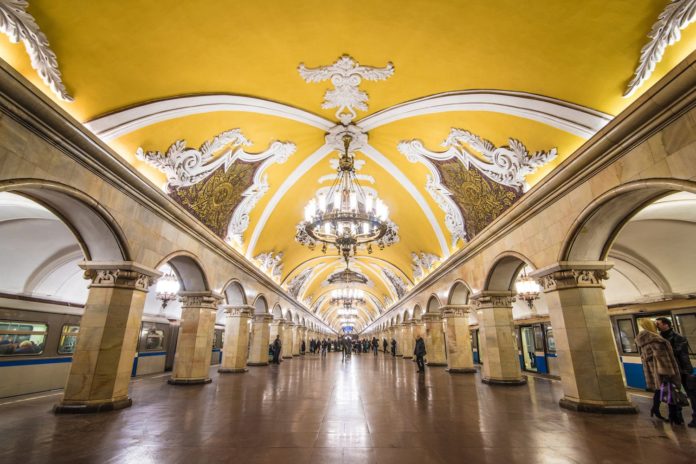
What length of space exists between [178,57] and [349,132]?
12.1 feet

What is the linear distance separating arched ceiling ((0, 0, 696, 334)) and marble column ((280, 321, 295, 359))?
40.7 ft

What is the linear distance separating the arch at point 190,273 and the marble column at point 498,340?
7336 mm

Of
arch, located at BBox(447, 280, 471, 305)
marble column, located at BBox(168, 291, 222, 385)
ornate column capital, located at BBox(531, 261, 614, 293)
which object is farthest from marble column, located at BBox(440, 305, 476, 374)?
marble column, located at BBox(168, 291, 222, 385)

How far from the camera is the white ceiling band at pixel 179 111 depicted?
506 centimetres

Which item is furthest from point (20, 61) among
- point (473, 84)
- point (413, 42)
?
point (473, 84)

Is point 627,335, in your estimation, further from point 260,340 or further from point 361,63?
point 260,340

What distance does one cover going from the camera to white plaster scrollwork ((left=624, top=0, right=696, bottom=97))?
347 cm

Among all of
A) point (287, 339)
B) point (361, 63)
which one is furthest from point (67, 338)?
point (287, 339)

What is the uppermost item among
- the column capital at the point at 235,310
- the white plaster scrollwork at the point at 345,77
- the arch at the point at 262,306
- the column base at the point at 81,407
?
the white plaster scrollwork at the point at 345,77

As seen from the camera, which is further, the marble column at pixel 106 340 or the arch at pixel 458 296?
the arch at pixel 458 296

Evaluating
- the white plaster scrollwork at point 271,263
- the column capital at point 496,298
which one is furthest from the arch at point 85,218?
the column capital at point 496,298

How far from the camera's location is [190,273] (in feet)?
27.9

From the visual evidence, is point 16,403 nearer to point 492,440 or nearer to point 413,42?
point 492,440

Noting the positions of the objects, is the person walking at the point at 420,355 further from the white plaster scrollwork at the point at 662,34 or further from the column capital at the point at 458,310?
the white plaster scrollwork at the point at 662,34
